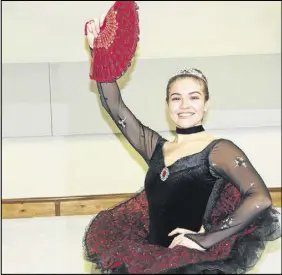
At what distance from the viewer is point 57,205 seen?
188 cm

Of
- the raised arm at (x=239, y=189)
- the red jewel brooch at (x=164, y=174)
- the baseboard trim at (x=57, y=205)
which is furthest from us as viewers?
the baseboard trim at (x=57, y=205)

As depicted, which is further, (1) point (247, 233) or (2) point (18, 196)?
(2) point (18, 196)

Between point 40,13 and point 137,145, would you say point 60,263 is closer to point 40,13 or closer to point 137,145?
point 137,145

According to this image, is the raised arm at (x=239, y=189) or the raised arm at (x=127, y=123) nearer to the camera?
Result: the raised arm at (x=239, y=189)

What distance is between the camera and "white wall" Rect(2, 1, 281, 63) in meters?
1.88

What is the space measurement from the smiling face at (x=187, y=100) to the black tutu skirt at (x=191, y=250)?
0.60ft

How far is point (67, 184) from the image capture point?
190cm

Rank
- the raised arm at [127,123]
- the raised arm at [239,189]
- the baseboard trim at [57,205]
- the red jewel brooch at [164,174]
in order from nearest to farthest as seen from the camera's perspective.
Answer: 1. the raised arm at [239,189]
2. the red jewel brooch at [164,174]
3. the raised arm at [127,123]
4. the baseboard trim at [57,205]

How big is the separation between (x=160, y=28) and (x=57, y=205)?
28.5 inches

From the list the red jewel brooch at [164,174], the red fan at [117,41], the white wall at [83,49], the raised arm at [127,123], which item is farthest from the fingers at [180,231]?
the white wall at [83,49]

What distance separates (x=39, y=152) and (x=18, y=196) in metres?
0.17

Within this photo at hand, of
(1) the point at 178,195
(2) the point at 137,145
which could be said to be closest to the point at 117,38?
(2) the point at 137,145

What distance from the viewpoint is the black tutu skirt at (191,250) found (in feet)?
4.18

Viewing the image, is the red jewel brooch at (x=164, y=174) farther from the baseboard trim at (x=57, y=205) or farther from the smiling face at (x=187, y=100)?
the baseboard trim at (x=57, y=205)
